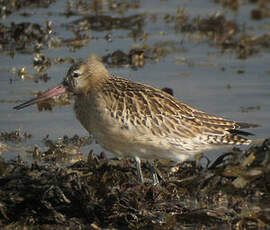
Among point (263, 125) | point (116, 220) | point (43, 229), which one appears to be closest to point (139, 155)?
point (116, 220)

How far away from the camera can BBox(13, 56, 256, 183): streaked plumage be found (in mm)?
6098

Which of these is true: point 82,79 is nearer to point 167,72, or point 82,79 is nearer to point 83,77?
point 83,77

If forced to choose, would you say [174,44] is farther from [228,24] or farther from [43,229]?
[43,229]

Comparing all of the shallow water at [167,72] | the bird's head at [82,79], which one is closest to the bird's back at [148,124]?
the bird's head at [82,79]

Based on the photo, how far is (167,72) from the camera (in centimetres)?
1000

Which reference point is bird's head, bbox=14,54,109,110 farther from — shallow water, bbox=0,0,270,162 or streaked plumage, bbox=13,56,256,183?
shallow water, bbox=0,0,270,162

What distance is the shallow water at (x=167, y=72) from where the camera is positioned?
8266 mm

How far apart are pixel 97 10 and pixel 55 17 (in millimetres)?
876

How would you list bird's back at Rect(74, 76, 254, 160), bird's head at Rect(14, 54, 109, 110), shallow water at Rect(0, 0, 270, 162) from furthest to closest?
shallow water at Rect(0, 0, 270, 162), bird's head at Rect(14, 54, 109, 110), bird's back at Rect(74, 76, 254, 160)

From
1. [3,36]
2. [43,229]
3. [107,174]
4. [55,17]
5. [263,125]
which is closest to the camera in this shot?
[43,229]

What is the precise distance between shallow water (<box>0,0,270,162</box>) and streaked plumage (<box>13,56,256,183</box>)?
1110mm

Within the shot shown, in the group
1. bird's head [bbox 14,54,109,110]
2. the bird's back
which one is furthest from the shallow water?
the bird's back

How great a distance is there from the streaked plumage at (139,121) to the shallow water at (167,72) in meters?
1.11

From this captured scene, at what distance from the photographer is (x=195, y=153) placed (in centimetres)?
Answer: 641
